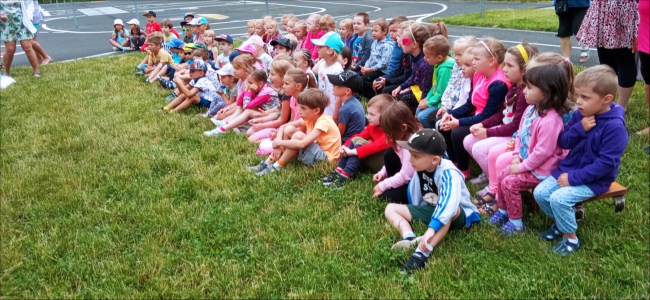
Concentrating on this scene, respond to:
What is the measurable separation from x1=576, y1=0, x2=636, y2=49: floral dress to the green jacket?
5.24ft

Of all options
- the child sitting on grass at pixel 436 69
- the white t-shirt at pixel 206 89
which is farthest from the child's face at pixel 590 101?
the white t-shirt at pixel 206 89

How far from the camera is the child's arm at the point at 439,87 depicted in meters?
5.44

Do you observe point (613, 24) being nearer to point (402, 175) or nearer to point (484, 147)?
point (484, 147)

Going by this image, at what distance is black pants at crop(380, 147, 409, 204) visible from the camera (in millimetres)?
4398

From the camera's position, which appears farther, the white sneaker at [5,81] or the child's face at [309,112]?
the white sneaker at [5,81]

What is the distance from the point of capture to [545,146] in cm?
371

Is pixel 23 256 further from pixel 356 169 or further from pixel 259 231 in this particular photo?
pixel 356 169

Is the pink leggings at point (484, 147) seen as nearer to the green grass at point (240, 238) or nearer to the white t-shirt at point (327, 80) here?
the green grass at point (240, 238)

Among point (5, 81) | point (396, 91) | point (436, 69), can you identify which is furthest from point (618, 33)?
point (5, 81)

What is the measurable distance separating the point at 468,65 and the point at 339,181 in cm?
158

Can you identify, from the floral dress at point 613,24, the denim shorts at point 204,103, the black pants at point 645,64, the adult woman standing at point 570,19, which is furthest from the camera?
the denim shorts at point 204,103

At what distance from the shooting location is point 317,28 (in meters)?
8.59

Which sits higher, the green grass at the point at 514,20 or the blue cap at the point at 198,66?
the blue cap at the point at 198,66

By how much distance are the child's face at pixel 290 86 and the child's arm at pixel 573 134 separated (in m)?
3.05
